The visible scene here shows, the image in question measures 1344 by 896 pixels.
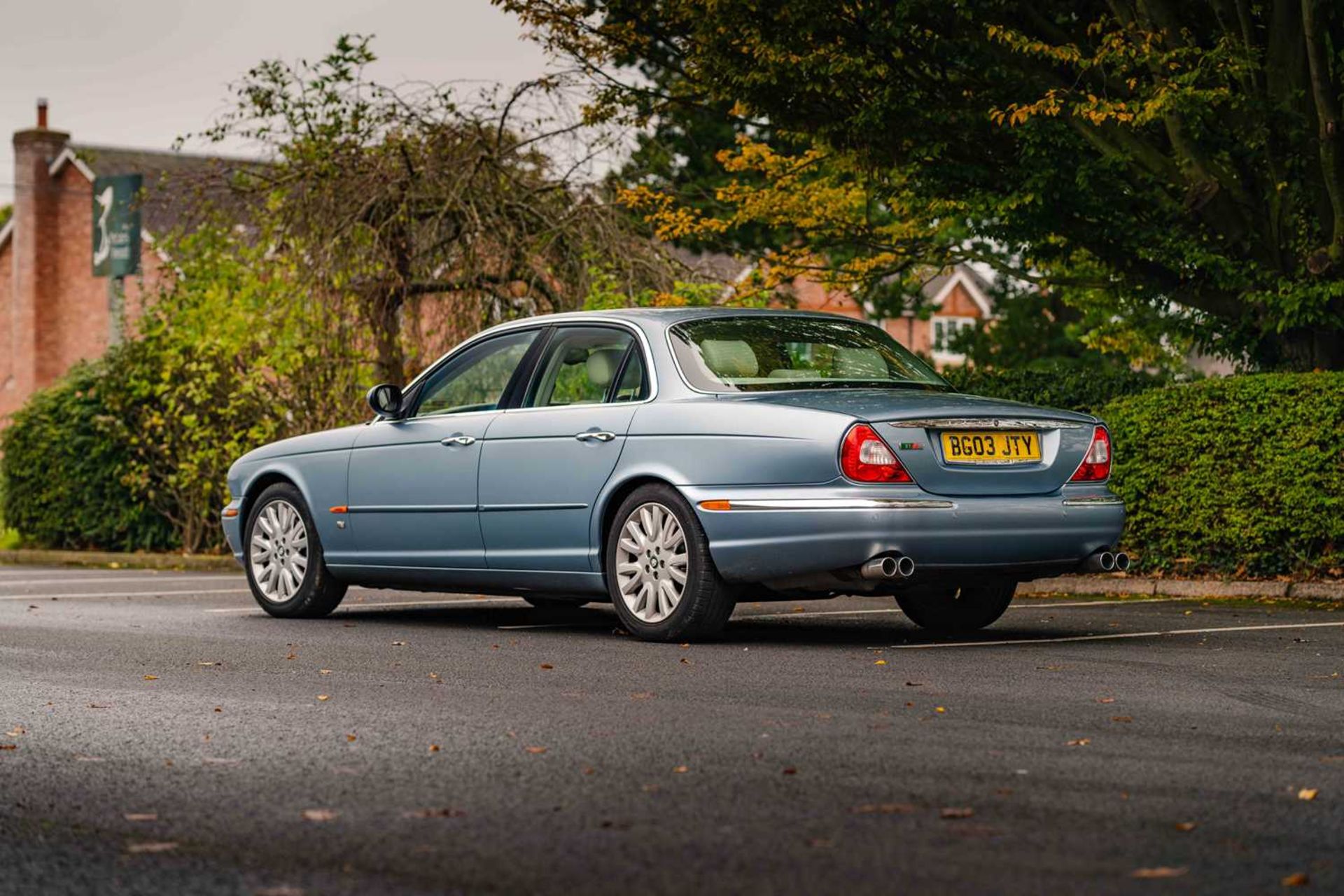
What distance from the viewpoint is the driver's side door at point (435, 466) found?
10695mm

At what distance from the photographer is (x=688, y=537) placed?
929 centimetres

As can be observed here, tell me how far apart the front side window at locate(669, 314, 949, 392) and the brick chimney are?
47.8 meters

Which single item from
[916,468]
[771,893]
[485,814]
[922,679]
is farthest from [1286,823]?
[916,468]

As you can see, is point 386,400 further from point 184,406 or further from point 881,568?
point 184,406

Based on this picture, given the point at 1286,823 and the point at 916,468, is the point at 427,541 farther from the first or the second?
the point at 1286,823

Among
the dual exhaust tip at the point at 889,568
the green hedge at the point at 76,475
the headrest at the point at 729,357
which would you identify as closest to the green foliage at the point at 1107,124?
the headrest at the point at 729,357

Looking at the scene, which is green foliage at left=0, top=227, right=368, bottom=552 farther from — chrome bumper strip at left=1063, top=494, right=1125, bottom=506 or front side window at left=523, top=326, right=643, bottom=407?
chrome bumper strip at left=1063, top=494, right=1125, bottom=506

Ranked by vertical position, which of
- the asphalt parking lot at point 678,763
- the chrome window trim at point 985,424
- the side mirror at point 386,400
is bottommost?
the asphalt parking lot at point 678,763

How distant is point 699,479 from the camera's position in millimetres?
9273

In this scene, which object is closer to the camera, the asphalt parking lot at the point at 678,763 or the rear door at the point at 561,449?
the asphalt parking lot at the point at 678,763

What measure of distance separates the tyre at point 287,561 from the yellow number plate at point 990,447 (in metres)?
4.33

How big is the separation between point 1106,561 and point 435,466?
372 centimetres

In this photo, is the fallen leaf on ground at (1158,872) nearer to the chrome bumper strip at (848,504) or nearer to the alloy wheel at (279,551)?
the chrome bumper strip at (848,504)

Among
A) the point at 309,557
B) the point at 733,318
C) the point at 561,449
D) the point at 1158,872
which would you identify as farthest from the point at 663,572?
the point at 1158,872
